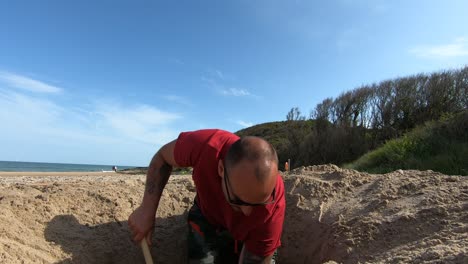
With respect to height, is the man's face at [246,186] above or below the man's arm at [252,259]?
above

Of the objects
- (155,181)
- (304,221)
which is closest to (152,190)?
(155,181)

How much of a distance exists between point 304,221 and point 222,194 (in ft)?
5.01

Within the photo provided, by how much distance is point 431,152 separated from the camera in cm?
746

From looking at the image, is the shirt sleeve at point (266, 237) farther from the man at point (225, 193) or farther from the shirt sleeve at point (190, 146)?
the shirt sleeve at point (190, 146)

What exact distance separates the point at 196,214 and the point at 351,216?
1458 mm

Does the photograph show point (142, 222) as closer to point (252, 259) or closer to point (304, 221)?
point (252, 259)

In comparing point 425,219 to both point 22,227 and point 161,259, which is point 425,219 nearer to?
point 161,259

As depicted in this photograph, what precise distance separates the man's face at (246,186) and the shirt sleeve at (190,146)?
506 millimetres

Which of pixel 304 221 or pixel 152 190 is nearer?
pixel 152 190

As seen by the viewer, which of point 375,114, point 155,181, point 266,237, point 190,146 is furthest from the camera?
point 375,114

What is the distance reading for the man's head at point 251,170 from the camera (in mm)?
1724

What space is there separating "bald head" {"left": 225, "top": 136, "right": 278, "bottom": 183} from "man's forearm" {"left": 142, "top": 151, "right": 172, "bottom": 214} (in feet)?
3.10

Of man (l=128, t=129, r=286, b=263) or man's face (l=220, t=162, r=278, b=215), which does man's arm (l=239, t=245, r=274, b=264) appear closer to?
man (l=128, t=129, r=286, b=263)

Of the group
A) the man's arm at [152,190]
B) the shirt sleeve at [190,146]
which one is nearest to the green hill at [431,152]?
the shirt sleeve at [190,146]
